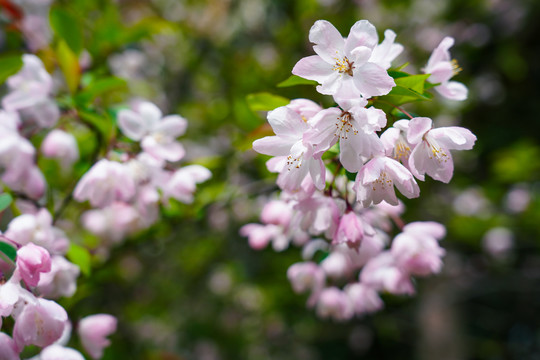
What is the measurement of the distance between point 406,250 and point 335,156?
0.28m

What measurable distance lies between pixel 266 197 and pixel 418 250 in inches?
53.1

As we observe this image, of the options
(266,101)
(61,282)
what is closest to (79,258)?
(61,282)

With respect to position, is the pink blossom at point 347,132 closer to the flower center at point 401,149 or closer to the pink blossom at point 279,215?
the flower center at point 401,149

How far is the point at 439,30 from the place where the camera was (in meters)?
3.62

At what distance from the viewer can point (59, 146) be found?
1.11 m

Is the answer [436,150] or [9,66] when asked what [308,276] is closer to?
[436,150]

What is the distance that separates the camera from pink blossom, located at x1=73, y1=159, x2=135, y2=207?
90 cm

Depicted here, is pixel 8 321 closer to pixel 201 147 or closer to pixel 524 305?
pixel 201 147

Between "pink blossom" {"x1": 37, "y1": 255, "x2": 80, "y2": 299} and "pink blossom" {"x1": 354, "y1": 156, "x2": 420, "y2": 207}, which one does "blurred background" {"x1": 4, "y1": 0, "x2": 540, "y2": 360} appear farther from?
"pink blossom" {"x1": 354, "y1": 156, "x2": 420, "y2": 207}

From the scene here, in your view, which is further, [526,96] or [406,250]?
[526,96]

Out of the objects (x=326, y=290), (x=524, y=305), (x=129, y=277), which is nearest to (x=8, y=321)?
(x=326, y=290)

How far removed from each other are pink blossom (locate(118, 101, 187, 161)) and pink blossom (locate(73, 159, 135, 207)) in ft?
0.28

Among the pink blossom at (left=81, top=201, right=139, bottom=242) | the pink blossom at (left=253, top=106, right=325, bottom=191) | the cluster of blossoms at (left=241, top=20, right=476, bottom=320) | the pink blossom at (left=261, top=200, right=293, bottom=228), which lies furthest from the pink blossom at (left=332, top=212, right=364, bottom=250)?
the pink blossom at (left=81, top=201, right=139, bottom=242)

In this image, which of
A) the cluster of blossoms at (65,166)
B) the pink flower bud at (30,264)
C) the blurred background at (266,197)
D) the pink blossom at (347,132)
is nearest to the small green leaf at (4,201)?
the cluster of blossoms at (65,166)
